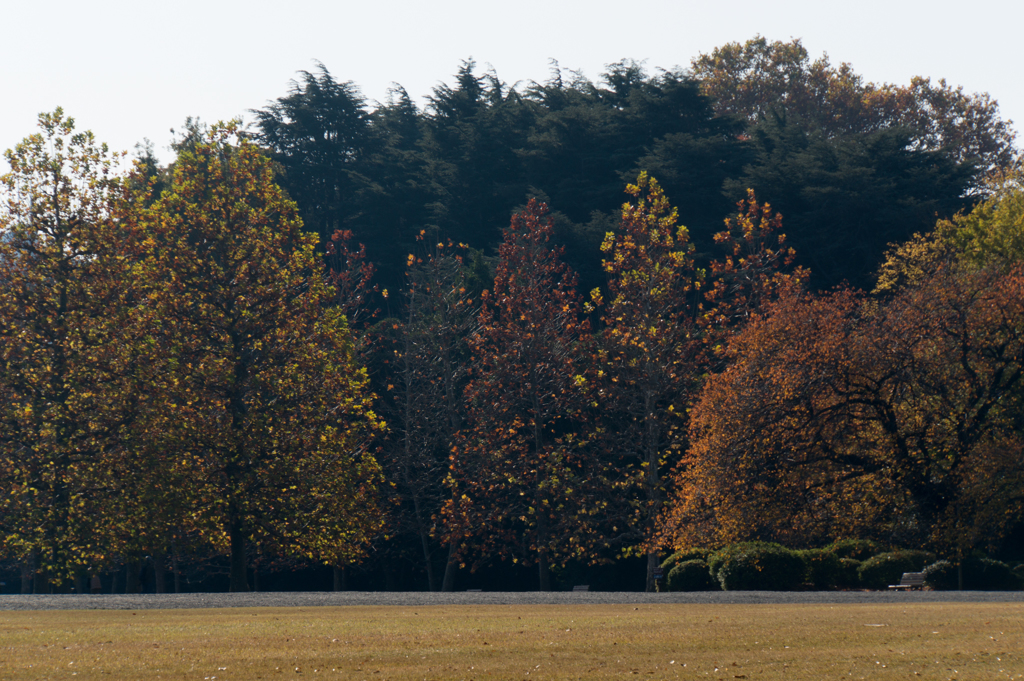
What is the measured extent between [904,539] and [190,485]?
2064 cm

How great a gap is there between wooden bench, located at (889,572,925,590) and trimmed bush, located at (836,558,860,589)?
35.1 inches

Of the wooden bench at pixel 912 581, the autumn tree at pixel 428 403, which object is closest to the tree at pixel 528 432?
the autumn tree at pixel 428 403

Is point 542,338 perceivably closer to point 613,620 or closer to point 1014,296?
point 1014,296

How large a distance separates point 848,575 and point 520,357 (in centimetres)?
1527

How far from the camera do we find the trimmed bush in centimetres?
2475

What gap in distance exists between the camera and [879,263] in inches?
1677

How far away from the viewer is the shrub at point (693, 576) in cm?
2577

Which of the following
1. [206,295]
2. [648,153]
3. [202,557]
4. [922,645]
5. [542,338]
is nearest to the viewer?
[922,645]

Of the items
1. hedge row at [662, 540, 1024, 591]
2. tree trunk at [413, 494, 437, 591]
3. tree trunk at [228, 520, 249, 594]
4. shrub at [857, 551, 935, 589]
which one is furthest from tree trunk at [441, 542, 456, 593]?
shrub at [857, 551, 935, 589]

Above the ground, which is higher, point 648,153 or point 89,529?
point 648,153

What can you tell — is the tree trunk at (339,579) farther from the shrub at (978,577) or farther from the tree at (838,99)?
the tree at (838,99)

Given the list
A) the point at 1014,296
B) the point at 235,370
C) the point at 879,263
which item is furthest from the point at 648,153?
the point at 235,370

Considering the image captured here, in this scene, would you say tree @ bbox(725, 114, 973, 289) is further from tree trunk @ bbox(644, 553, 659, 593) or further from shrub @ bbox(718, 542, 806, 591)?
shrub @ bbox(718, 542, 806, 591)

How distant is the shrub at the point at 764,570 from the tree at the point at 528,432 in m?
10.2
